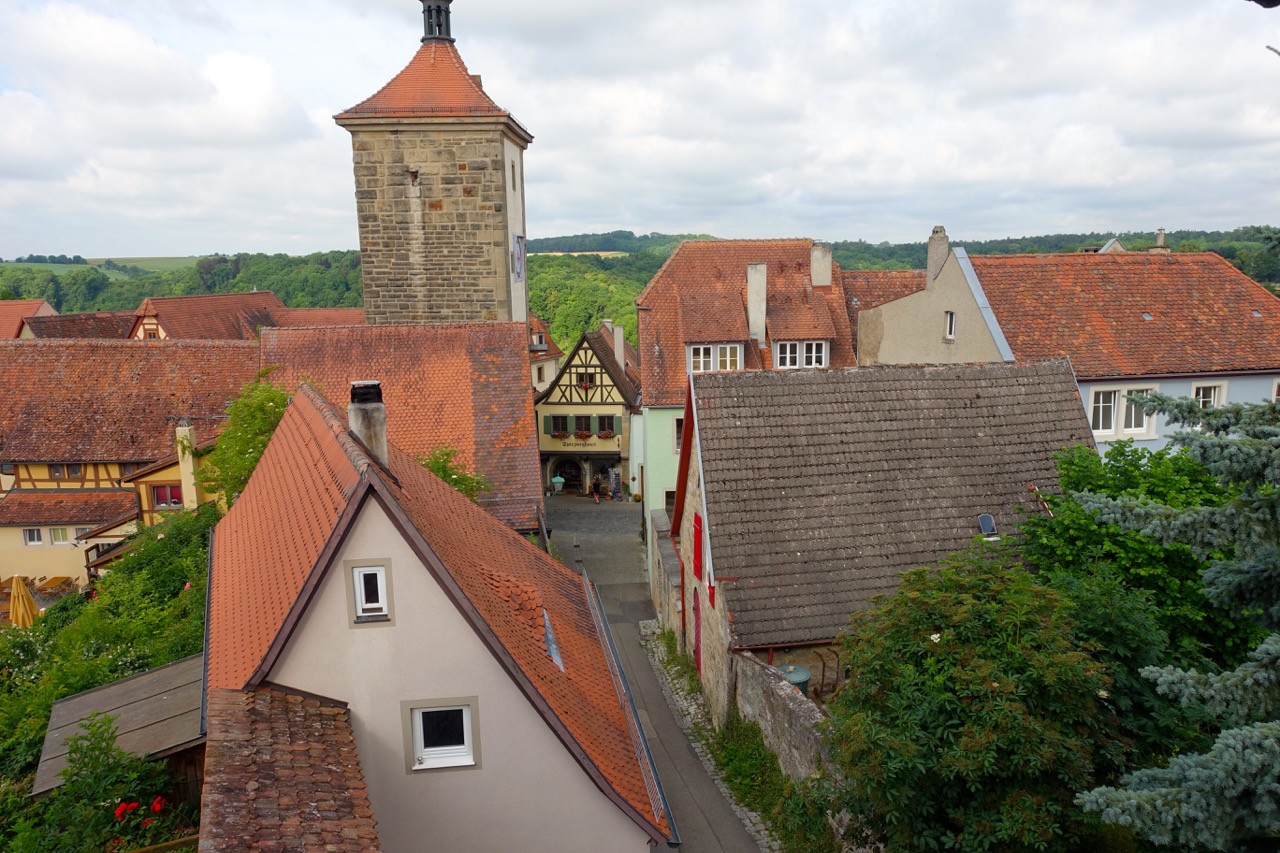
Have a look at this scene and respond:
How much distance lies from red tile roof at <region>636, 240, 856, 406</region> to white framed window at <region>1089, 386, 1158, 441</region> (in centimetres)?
825

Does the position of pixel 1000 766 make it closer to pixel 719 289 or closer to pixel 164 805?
pixel 164 805

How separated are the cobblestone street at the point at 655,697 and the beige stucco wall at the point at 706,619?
0.79 metres

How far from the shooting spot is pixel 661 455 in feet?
89.6

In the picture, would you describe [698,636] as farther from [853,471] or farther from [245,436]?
[245,436]

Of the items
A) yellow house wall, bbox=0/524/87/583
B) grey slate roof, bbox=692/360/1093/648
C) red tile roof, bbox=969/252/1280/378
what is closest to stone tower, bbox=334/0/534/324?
grey slate roof, bbox=692/360/1093/648

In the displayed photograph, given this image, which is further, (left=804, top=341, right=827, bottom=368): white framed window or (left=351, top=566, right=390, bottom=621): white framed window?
(left=804, top=341, right=827, bottom=368): white framed window

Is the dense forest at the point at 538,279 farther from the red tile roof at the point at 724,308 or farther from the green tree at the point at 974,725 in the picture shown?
the green tree at the point at 974,725

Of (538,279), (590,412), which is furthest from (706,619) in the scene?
(538,279)

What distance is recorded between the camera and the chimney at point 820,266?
2914 centimetres

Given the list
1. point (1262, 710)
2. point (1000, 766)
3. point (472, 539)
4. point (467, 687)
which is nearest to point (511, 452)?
point (472, 539)

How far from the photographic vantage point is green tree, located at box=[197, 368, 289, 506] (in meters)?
18.1

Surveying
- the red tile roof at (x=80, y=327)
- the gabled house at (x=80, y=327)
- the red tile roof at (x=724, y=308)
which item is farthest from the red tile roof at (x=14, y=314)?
the red tile roof at (x=724, y=308)

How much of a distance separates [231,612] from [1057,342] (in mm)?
18655

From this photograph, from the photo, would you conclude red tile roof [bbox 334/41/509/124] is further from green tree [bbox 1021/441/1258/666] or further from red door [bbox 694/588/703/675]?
green tree [bbox 1021/441/1258/666]
